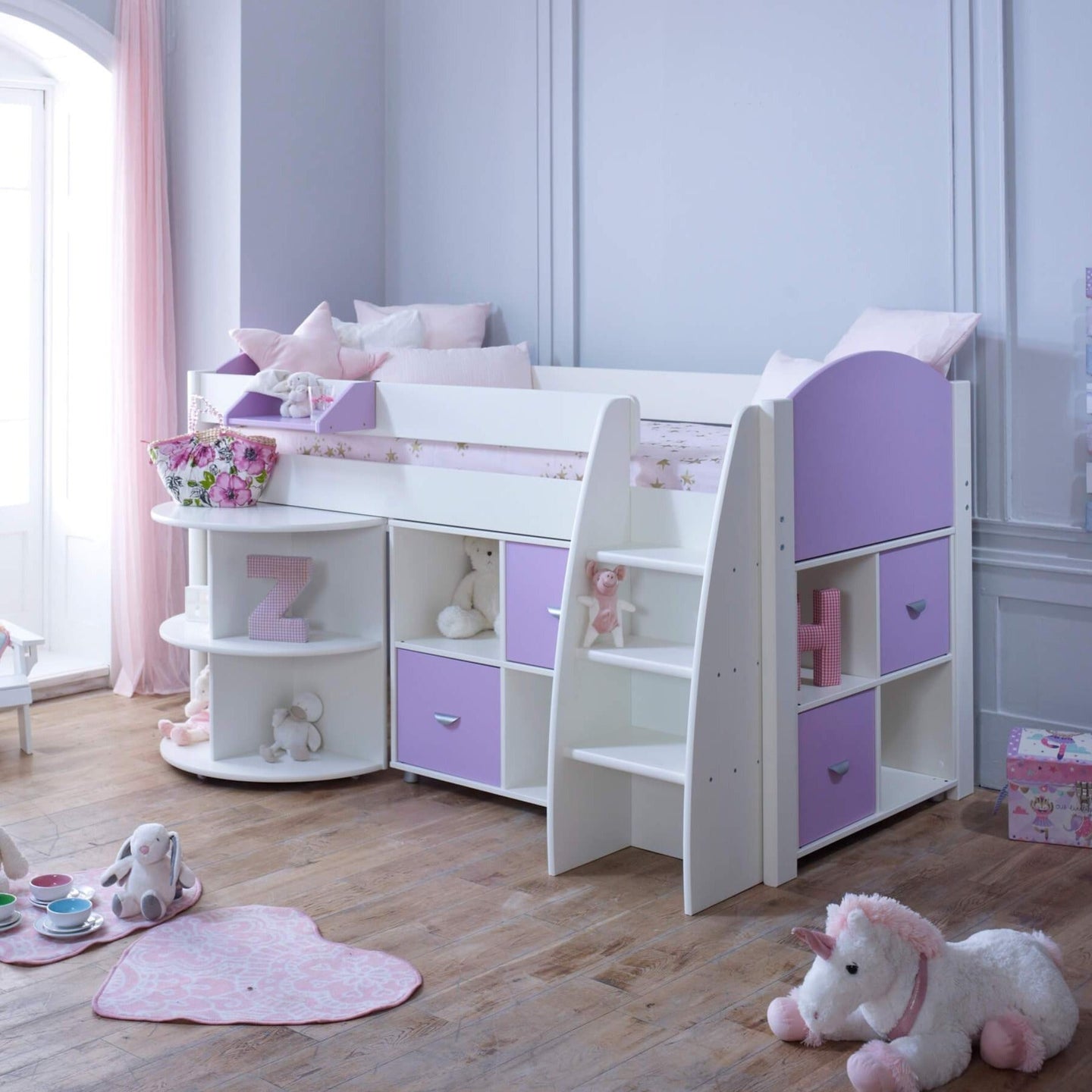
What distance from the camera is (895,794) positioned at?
308cm

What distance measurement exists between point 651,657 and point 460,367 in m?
1.33

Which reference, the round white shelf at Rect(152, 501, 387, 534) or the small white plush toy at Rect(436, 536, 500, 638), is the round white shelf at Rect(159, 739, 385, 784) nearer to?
the small white plush toy at Rect(436, 536, 500, 638)

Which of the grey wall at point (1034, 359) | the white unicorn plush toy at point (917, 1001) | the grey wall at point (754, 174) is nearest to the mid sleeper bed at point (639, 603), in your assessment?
the grey wall at point (1034, 359)

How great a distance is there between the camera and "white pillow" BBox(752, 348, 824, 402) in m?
3.04

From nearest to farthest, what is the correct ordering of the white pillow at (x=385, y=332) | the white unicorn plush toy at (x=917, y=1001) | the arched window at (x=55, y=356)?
the white unicorn plush toy at (x=917, y=1001) → the white pillow at (x=385, y=332) → the arched window at (x=55, y=356)

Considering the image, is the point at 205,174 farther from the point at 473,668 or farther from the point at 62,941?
the point at 62,941

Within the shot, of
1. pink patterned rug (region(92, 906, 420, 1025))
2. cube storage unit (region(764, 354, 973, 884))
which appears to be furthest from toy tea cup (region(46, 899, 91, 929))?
cube storage unit (region(764, 354, 973, 884))

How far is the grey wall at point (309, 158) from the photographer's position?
3.99m

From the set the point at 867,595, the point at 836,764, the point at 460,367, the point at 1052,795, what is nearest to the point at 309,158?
the point at 460,367

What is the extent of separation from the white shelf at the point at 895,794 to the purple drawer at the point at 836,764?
13mm

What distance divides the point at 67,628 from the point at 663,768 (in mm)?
2444

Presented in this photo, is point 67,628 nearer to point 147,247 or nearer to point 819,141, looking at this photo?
point 147,247

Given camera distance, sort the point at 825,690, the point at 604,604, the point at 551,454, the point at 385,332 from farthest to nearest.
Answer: the point at 385,332
the point at 551,454
the point at 825,690
the point at 604,604

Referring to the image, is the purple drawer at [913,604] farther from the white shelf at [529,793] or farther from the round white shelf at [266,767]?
the round white shelf at [266,767]
